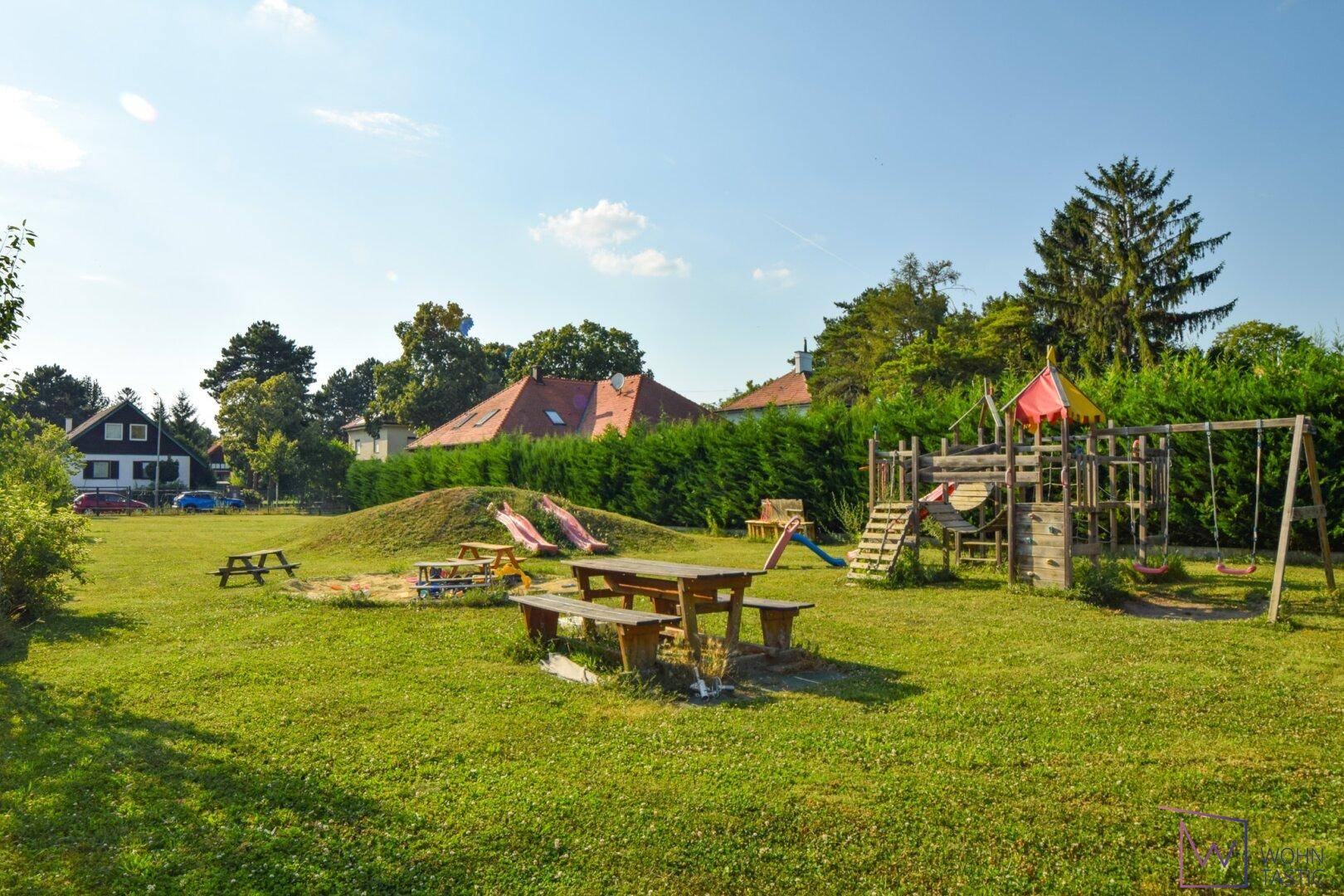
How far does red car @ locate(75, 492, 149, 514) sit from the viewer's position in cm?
4550

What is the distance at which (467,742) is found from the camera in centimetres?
557

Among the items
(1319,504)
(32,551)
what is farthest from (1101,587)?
(32,551)

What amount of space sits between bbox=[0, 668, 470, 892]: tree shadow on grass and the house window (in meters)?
63.6

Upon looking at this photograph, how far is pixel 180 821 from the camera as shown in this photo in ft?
14.2

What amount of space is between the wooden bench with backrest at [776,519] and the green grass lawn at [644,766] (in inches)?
511

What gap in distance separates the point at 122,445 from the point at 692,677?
6543 cm

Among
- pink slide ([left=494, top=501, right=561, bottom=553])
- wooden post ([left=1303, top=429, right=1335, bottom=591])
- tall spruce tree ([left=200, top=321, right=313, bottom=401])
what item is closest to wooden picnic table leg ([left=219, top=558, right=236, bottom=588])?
pink slide ([left=494, top=501, right=561, bottom=553])

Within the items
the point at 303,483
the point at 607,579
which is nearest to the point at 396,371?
the point at 303,483

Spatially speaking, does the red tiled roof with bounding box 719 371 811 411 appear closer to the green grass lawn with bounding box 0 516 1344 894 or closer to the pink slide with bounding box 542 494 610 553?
the pink slide with bounding box 542 494 610 553

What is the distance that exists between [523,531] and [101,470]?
176 ft

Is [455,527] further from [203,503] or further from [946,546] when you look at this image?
[203,503]

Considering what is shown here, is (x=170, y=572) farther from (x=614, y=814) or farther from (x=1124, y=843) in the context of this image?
(x=1124, y=843)

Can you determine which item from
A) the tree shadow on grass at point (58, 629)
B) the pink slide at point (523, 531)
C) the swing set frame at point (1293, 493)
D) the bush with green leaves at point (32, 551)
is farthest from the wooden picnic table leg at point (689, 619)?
the pink slide at point (523, 531)

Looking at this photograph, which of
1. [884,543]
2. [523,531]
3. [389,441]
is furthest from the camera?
[389,441]
